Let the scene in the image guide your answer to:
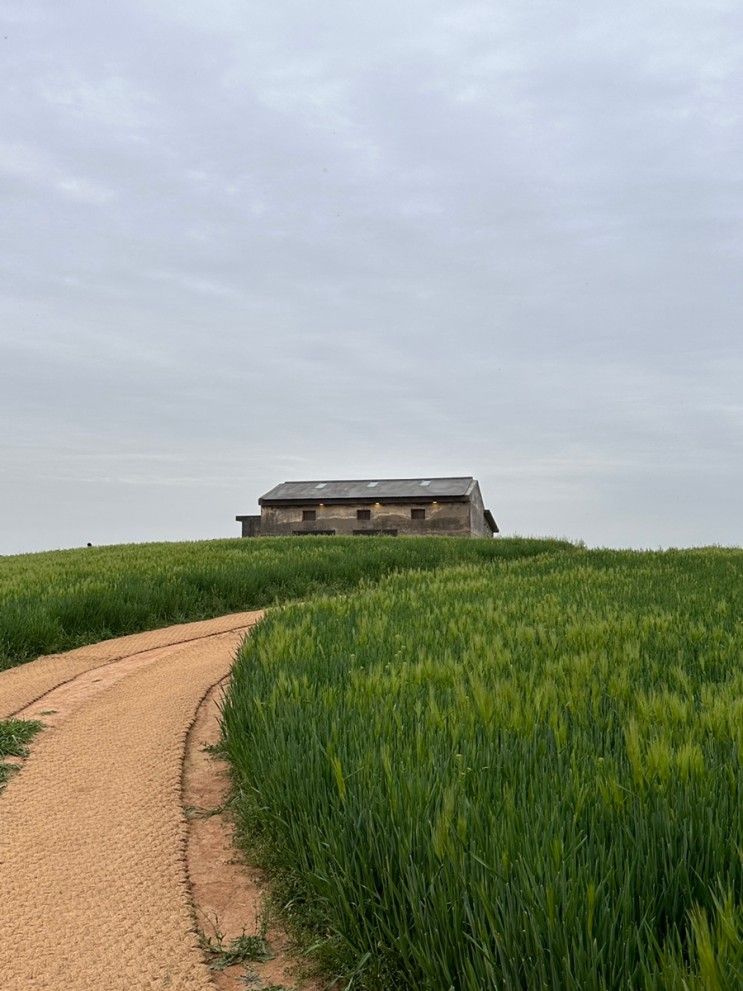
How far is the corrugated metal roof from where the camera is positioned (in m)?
41.4

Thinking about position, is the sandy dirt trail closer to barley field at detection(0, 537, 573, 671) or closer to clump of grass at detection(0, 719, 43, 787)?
clump of grass at detection(0, 719, 43, 787)

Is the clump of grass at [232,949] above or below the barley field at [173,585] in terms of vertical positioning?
below

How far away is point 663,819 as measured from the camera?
275cm

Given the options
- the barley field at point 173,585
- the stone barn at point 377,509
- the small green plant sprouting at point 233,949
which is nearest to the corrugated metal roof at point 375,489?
the stone barn at point 377,509

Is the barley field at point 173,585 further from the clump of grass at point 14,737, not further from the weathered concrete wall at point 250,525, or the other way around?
the weathered concrete wall at point 250,525

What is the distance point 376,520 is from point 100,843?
37.5 meters

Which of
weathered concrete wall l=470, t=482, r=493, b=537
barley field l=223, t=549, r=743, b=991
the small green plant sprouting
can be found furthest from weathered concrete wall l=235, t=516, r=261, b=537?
the small green plant sprouting

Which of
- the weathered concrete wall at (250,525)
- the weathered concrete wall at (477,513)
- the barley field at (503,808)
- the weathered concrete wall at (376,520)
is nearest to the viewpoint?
the barley field at (503,808)

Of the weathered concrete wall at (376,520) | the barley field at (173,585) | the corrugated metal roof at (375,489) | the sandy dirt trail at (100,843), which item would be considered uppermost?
the corrugated metal roof at (375,489)

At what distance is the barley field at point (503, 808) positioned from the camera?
242cm

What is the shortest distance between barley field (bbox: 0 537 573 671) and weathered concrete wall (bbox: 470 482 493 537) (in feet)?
57.0

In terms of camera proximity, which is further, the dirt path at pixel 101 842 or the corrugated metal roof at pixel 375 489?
the corrugated metal roof at pixel 375 489

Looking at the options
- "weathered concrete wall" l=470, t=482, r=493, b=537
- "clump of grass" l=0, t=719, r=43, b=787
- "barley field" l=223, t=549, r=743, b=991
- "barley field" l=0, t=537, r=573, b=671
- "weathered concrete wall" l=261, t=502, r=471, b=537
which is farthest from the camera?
"weathered concrete wall" l=470, t=482, r=493, b=537

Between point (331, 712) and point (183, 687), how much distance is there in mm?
3773
